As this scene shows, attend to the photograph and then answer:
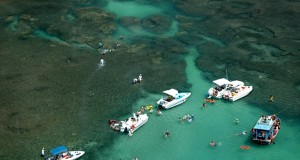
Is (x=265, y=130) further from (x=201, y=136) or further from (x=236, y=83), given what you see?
(x=236, y=83)

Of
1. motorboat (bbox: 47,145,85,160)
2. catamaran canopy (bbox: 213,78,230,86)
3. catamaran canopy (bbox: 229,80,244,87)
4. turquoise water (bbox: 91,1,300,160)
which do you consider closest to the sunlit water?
turquoise water (bbox: 91,1,300,160)

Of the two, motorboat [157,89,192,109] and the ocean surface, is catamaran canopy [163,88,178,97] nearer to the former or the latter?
motorboat [157,89,192,109]

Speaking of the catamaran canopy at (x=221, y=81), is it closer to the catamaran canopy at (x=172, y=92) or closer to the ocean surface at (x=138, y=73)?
the ocean surface at (x=138, y=73)

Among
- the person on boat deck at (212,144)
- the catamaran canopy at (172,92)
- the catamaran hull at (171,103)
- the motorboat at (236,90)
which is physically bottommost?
the person on boat deck at (212,144)

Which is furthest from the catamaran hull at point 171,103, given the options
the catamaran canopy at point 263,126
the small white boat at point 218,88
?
the catamaran canopy at point 263,126

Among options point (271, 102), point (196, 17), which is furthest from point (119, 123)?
point (196, 17)

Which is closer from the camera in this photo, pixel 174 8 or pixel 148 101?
pixel 148 101

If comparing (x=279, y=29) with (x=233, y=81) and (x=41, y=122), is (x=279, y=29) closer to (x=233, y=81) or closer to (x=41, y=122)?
(x=233, y=81)
